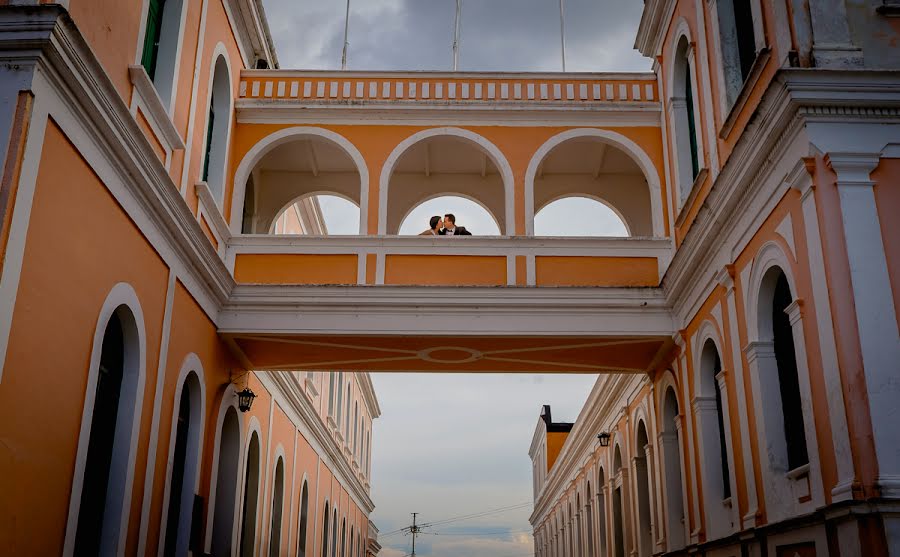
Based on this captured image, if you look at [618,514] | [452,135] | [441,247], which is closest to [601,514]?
[618,514]

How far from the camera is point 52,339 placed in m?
7.65

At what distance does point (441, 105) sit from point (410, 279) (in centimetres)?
286

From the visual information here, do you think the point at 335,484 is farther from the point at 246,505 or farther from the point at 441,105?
the point at 441,105

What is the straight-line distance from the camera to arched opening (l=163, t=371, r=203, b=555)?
38.2ft

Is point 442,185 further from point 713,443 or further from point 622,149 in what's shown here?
point 713,443

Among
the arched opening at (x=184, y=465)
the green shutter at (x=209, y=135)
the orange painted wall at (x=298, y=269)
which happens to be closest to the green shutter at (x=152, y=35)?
the green shutter at (x=209, y=135)

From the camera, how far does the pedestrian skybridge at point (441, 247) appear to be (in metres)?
12.7

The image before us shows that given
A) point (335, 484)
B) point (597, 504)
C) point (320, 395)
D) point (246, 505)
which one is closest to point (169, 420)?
point (246, 505)

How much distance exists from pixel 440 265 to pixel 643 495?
6.48m

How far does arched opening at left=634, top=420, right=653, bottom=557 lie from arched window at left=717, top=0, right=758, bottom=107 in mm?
7413

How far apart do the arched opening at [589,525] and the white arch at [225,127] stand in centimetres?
1372

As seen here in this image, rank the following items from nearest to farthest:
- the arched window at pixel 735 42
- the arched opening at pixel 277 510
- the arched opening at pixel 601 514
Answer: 1. the arched window at pixel 735 42
2. the arched opening at pixel 277 510
3. the arched opening at pixel 601 514

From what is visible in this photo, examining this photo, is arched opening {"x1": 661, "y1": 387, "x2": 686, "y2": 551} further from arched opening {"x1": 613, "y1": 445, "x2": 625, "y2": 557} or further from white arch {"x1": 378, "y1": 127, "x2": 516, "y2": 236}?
arched opening {"x1": 613, "y1": 445, "x2": 625, "y2": 557}

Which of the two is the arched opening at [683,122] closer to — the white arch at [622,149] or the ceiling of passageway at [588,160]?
Result: the white arch at [622,149]
